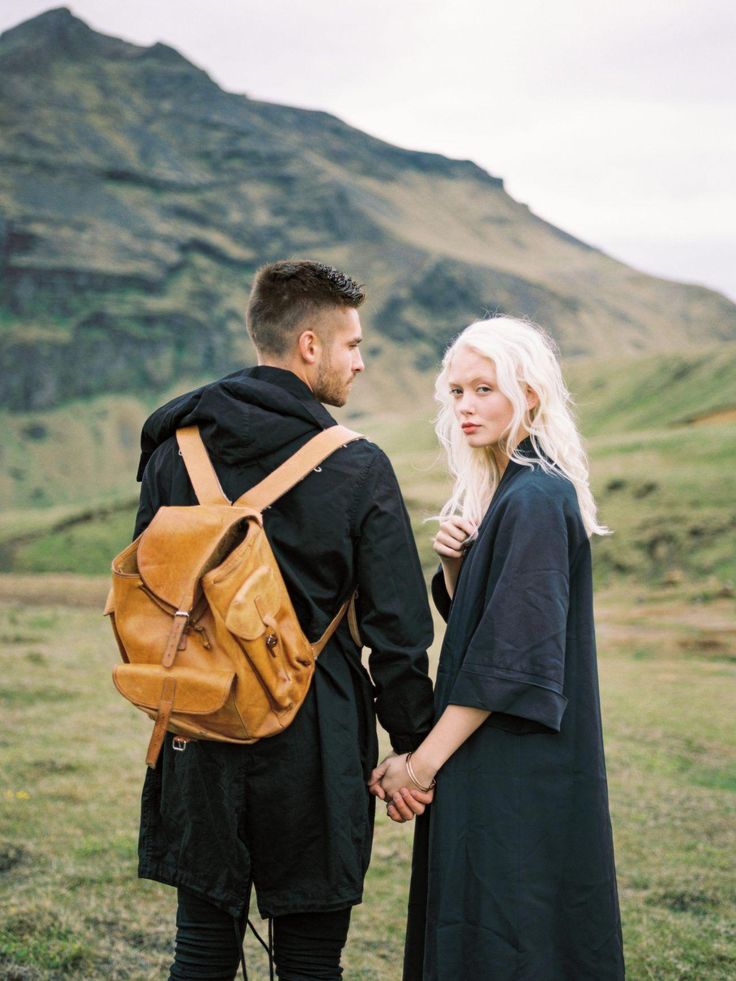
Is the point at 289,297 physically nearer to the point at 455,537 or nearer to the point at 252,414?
the point at 252,414

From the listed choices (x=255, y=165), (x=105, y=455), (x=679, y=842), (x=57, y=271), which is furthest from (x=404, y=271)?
(x=679, y=842)

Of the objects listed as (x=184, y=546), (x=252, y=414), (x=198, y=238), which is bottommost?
(x=184, y=546)

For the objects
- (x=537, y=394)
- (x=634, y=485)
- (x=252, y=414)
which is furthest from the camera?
(x=634, y=485)

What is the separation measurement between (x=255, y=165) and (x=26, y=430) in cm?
6354

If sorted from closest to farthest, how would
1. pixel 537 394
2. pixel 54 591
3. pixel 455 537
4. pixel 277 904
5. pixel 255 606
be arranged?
pixel 255 606 < pixel 277 904 < pixel 537 394 < pixel 455 537 < pixel 54 591

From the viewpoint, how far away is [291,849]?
252cm

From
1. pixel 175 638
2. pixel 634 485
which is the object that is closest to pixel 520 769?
pixel 175 638

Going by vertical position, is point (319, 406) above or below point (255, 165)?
below

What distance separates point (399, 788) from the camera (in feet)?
8.87

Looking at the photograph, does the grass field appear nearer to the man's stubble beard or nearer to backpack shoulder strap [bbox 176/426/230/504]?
backpack shoulder strap [bbox 176/426/230/504]

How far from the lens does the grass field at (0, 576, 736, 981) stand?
4.30m

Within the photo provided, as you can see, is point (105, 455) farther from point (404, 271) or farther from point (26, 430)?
point (404, 271)

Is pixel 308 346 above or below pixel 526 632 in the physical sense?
above

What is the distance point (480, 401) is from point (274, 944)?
5.34ft
